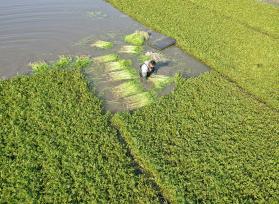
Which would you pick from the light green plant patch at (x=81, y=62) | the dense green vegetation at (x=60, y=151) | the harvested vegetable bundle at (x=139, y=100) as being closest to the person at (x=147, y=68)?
the harvested vegetable bundle at (x=139, y=100)

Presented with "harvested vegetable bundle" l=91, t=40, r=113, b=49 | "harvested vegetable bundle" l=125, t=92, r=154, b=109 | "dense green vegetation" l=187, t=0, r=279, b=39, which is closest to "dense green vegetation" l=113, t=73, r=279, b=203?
"harvested vegetable bundle" l=125, t=92, r=154, b=109

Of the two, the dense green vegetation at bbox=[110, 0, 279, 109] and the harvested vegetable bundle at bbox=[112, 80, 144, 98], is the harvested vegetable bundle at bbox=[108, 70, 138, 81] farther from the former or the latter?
the dense green vegetation at bbox=[110, 0, 279, 109]

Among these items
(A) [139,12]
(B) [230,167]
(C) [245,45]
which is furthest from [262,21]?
(B) [230,167]

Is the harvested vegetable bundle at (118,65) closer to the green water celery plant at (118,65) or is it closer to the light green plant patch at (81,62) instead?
the green water celery plant at (118,65)

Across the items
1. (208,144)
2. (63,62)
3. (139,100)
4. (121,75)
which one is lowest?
(208,144)

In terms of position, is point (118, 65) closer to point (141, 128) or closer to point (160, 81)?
point (160, 81)

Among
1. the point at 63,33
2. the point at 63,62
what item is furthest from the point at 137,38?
the point at 63,62
